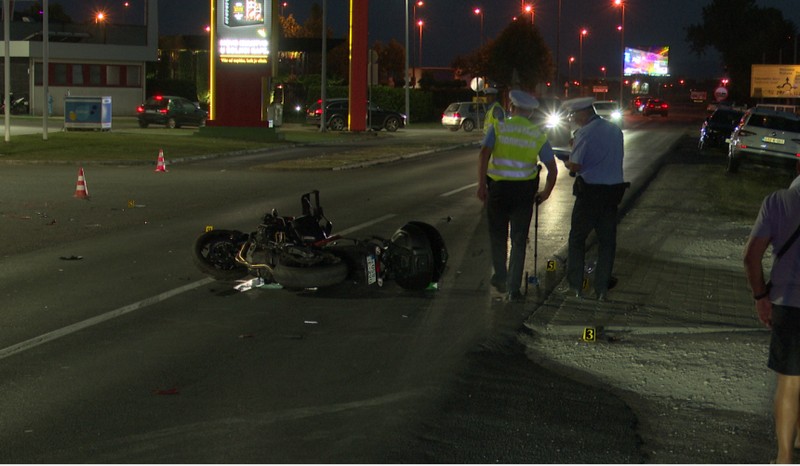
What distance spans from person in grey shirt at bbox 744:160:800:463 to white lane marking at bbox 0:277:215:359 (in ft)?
17.7

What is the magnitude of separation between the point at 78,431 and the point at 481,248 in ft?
27.6

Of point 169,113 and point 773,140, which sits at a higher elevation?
point 169,113

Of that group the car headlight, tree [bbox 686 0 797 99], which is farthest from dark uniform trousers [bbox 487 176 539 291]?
tree [bbox 686 0 797 99]

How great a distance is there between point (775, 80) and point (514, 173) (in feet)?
222

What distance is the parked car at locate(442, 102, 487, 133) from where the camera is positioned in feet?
187

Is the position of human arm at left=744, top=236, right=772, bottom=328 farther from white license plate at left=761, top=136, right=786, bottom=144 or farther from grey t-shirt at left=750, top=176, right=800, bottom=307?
white license plate at left=761, top=136, right=786, bottom=144

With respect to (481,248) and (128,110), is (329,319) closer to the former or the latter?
(481,248)

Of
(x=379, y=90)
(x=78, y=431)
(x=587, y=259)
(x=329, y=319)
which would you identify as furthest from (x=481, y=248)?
(x=379, y=90)

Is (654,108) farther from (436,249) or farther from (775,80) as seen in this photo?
(436,249)

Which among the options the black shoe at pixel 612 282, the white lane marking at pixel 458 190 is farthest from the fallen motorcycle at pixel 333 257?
the white lane marking at pixel 458 190

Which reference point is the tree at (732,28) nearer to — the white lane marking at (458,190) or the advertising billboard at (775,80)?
the advertising billboard at (775,80)

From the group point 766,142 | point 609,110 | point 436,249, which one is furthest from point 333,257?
point 609,110

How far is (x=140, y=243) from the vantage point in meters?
14.4

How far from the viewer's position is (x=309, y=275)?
34.0 feet
